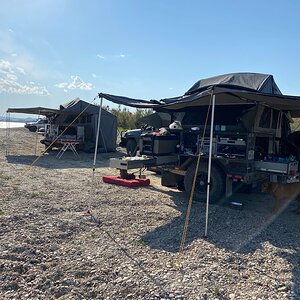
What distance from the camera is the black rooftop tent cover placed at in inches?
206

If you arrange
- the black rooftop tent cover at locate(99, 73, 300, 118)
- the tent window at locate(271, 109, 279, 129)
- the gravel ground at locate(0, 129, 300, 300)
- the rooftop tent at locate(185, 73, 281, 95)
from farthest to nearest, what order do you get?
the rooftop tent at locate(185, 73, 281, 95), the tent window at locate(271, 109, 279, 129), the black rooftop tent cover at locate(99, 73, 300, 118), the gravel ground at locate(0, 129, 300, 300)

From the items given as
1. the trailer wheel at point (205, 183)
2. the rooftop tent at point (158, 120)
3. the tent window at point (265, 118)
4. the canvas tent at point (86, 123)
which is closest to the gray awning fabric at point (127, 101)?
the trailer wheel at point (205, 183)

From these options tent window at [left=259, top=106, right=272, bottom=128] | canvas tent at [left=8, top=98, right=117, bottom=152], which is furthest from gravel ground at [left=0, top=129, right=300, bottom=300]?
canvas tent at [left=8, top=98, right=117, bottom=152]

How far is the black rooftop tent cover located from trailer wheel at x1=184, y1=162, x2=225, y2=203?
4.35 feet

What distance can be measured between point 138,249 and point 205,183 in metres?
2.84

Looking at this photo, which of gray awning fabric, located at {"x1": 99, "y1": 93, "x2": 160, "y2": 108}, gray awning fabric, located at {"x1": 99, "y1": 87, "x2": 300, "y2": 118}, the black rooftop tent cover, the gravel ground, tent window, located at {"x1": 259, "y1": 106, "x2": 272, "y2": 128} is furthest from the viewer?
tent window, located at {"x1": 259, "y1": 106, "x2": 272, "y2": 128}

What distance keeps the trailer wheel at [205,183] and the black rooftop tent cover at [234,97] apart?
4.35ft

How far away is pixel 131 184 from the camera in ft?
25.6

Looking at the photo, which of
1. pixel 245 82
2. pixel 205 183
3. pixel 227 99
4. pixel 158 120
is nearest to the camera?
pixel 227 99

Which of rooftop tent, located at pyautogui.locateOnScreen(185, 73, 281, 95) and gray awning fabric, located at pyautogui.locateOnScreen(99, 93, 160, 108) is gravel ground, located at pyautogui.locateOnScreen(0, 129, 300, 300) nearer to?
gray awning fabric, located at pyautogui.locateOnScreen(99, 93, 160, 108)

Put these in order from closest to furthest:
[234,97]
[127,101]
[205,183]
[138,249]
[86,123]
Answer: [138,249]
[234,97]
[127,101]
[205,183]
[86,123]

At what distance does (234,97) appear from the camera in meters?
5.42

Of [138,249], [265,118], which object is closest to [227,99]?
[265,118]

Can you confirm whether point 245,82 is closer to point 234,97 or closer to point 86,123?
point 234,97
